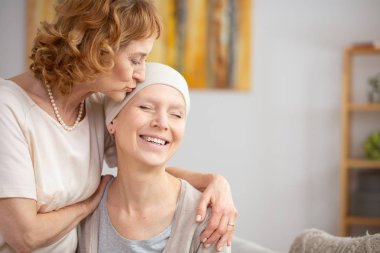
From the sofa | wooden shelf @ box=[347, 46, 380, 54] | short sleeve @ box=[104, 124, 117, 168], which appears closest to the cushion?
the sofa

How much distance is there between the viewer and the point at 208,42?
15.8ft

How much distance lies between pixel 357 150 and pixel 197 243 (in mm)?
3306

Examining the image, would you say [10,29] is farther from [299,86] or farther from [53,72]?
[53,72]

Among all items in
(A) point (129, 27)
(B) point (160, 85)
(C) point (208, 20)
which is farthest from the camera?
(C) point (208, 20)

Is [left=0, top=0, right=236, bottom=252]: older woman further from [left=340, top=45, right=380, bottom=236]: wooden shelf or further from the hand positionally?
[left=340, top=45, right=380, bottom=236]: wooden shelf

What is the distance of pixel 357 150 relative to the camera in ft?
15.8

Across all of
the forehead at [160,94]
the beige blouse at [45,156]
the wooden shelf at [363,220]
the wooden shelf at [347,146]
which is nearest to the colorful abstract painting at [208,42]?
the wooden shelf at [347,146]

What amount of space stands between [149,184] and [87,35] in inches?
22.0

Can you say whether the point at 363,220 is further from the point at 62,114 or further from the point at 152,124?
the point at 62,114

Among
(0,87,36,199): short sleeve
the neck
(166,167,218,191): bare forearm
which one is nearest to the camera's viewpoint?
(0,87,36,199): short sleeve

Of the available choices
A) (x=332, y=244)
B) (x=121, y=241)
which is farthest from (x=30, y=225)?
(x=332, y=244)

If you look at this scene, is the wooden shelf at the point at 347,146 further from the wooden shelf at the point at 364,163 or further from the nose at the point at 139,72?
the nose at the point at 139,72

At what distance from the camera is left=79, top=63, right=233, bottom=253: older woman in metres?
1.86

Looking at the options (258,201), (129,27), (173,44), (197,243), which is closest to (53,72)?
(129,27)
